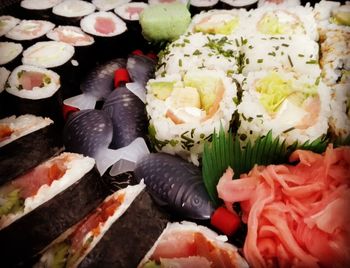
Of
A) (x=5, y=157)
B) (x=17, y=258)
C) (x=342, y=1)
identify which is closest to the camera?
(x=17, y=258)

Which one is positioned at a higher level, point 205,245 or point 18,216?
point 18,216

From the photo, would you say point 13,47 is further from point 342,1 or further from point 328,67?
point 342,1

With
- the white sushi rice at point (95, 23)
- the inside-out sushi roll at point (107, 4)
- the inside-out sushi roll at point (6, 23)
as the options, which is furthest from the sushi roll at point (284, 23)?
the inside-out sushi roll at point (6, 23)

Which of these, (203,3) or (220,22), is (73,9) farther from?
(220,22)

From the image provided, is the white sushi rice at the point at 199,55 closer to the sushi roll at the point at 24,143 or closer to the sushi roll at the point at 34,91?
the sushi roll at the point at 34,91

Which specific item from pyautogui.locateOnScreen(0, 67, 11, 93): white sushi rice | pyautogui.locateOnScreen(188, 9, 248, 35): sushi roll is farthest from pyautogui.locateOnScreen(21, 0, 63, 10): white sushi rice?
pyautogui.locateOnScreen(188, 9, 248, 35): sushi roll

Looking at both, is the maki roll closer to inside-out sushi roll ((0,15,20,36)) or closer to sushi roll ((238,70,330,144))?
sushi roll ((238,70,330,144))

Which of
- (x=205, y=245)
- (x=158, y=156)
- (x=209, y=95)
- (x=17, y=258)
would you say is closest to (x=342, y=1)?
(x=209, y=95)
